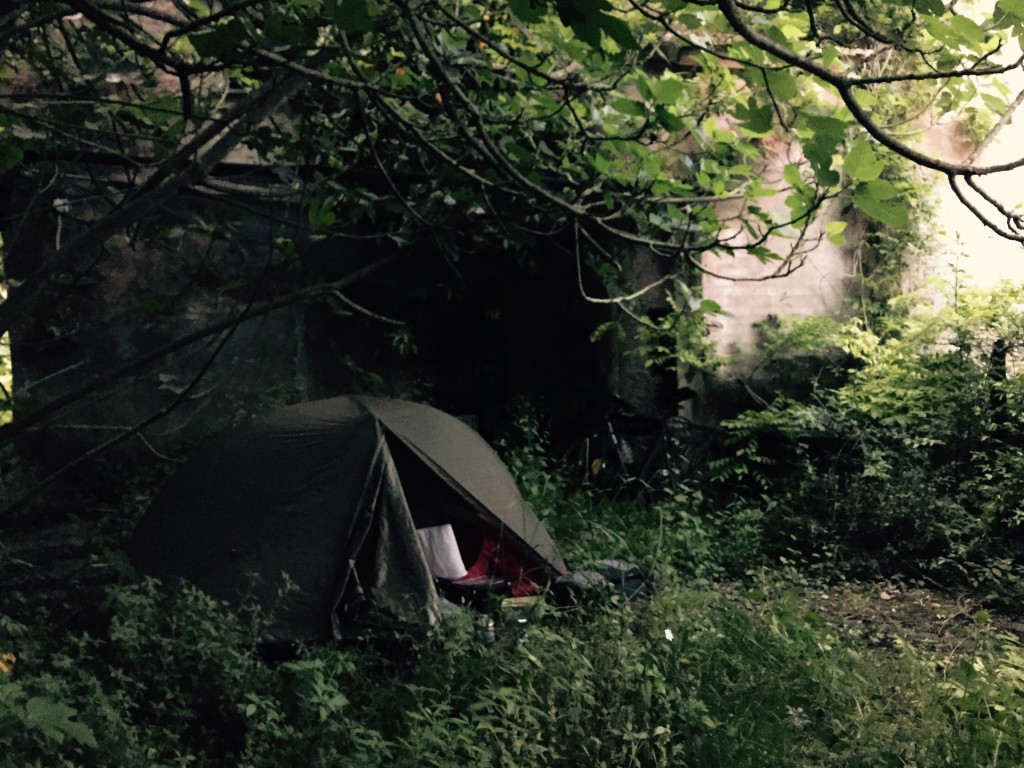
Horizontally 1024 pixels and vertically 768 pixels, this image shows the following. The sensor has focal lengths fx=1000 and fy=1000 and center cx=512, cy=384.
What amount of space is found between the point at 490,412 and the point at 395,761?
644 centimetres

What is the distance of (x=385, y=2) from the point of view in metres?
2.86

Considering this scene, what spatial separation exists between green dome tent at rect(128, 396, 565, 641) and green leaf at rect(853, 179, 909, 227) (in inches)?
136

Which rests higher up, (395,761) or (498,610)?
(498,610)

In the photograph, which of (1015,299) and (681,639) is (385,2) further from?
(1015,299)

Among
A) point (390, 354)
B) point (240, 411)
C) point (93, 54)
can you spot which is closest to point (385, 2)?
point (93, 54)

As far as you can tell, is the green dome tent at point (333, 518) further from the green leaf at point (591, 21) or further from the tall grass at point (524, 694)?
the green leaf at point (591, 21)

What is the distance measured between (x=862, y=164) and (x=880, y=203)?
0.28 ft

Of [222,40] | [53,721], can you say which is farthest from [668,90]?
[53,721]

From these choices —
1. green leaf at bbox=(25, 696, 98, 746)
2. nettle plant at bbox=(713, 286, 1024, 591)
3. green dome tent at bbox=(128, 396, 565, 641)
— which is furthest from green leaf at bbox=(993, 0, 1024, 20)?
nettle plant at bbox=(713, 286, 1024, 591)

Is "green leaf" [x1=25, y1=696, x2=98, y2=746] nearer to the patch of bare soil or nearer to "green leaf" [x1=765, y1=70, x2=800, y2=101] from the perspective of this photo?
"green leaf" [x1=765, y1=70, x2=800, y2=101]

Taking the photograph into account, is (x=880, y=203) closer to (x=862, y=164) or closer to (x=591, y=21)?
(x=862, y=164)

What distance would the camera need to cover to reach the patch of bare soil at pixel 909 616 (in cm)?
535

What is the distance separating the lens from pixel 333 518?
532 centimetres

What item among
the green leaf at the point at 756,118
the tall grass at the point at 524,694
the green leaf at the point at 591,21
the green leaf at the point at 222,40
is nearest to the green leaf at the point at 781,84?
the green leaf at the point at 756,118
